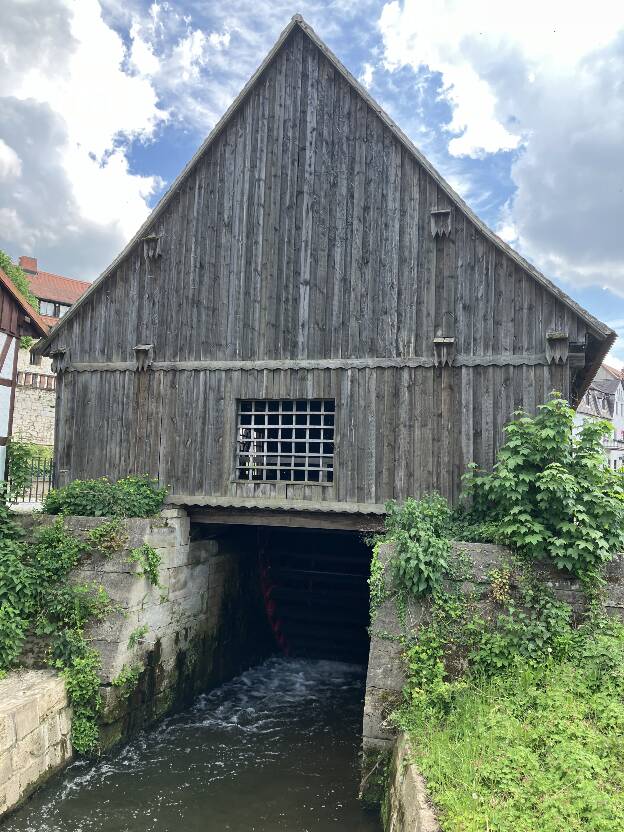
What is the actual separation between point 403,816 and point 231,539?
24.0 ft

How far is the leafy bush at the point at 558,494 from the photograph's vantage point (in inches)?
276

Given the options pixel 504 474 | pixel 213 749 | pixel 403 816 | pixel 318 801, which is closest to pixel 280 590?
pixel 213 749

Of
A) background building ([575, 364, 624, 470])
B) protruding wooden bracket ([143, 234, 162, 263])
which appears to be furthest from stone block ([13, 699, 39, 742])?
background building ([575, 364, 624, 470])

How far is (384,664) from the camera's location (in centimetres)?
680

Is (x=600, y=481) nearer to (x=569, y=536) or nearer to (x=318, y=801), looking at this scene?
(x=569, y=536)

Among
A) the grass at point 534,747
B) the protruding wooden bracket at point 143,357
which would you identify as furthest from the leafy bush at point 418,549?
the protruding wooden bracket at point 143,357

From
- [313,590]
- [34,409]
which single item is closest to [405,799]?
[313,590]

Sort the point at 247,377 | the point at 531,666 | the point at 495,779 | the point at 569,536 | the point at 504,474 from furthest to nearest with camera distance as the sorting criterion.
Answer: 1. the point at 247,377
2. the point at 504,474
3. the point at 569,536
4. the point at 531,666
5. the point at 495,779

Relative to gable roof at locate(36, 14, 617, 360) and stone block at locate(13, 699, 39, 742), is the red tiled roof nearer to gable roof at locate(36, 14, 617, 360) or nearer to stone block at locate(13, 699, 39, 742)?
gable roof at locate(36, 14, 617, 360)

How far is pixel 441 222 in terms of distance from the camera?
918 centimetres

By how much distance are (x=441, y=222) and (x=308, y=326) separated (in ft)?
8.81

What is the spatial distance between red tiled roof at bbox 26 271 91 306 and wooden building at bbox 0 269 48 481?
30880 mm

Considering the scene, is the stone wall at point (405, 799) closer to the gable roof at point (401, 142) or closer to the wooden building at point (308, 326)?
the wooden building at point (308, 326)

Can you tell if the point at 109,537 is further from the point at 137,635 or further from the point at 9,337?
the point at 9,337
